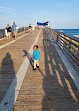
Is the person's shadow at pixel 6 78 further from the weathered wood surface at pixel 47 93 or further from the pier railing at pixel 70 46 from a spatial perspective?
the pier railing at pixel 70 46

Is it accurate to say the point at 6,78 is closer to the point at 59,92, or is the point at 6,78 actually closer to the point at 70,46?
the point at 59,92

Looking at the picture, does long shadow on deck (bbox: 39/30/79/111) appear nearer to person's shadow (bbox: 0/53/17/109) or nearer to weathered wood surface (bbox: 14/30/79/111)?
weathered wood surface (bbox: 14/30/79/111)

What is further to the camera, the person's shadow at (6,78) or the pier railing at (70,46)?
the pier railing at (70,46)

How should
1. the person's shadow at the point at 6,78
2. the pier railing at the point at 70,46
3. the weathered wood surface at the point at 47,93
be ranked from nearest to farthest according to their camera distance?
the weathered wood surface at the point at 47,93 → the person's shadow at the point at 6,78 → the pier railing at the point at 70,46

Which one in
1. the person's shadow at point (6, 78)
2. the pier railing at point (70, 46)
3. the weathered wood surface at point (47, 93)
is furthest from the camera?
the pier railing at point (70, 46)

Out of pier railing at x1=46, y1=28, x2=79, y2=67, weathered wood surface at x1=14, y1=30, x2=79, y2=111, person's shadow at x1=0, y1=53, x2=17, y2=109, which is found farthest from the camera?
pier railing at x1=46, y1=28, x2=79, y2=67

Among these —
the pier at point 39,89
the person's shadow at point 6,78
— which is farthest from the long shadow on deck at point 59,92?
the person's shadow at point 6,78

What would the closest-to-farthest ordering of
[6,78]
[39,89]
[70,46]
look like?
[39,89]
[6,78]
[70,46]

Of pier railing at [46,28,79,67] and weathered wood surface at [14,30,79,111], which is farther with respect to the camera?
pier railing at [46,28,79,67]

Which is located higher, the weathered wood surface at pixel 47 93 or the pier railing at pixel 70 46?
the pier railing at pixel 70 46

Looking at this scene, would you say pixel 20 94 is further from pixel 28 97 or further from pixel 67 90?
pixel 67 90

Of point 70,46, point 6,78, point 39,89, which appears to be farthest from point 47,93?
point 70,46

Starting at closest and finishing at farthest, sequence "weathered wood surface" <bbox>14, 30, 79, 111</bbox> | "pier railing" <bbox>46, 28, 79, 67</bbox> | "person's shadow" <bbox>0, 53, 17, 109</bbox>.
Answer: "weathered wood surface" <bbox>14, 30, 79, 111</bbox>
"person's shadow" <bbox>0, 53, 17, 109</bbox>
"pier railing" <bbox>46, 28, 79, 67</bbox>

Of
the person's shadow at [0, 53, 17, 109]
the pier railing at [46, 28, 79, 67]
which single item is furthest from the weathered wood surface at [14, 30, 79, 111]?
the pier railing at [46, 28, 79, 67]
